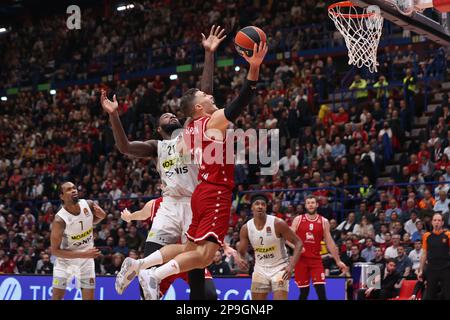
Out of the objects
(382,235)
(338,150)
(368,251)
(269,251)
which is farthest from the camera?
(338,150)

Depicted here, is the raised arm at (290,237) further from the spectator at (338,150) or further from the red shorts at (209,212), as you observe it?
the spectator at (338,150)

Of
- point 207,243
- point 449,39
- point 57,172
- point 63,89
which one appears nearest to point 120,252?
point 57,172

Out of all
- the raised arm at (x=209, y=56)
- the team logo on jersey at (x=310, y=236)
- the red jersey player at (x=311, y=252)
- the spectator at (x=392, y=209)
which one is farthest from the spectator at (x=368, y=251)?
the raised arm at (x=209, y=56)

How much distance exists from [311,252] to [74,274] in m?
3.26

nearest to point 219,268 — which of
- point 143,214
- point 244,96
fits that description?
point 143,214

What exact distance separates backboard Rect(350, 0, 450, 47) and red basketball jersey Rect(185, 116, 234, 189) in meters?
3.19

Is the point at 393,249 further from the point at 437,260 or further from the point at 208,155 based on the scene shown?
the point at 208,155

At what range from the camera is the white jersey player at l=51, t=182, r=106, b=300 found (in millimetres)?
10188

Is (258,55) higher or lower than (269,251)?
higher

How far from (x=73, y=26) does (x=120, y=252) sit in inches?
594

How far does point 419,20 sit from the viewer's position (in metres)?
10.0

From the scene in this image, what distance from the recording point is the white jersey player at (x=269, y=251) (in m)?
9.84

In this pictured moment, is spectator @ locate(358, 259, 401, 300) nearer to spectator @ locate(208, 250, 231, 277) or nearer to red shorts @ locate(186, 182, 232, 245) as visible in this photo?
spectator @ locate(208, 250, 231, 277)

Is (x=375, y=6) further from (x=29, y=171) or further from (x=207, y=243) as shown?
(x=29, y=171)
